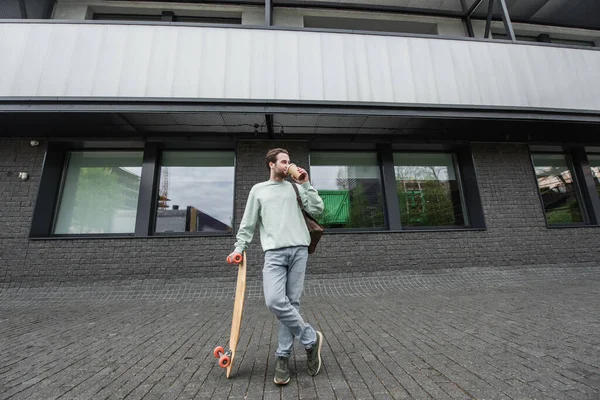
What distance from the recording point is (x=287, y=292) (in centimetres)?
214

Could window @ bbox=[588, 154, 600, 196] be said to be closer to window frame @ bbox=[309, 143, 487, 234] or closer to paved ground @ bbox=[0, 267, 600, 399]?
window frame @ bbox=[309, 143, 487, 234]

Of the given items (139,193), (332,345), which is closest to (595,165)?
(332,345)

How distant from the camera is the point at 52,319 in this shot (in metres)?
3.94

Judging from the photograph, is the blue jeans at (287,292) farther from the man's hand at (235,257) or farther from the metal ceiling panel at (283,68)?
the metal ceiling panel at (283,68)

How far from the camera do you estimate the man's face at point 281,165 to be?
216cm

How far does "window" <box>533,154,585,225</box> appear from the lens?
23.8ft

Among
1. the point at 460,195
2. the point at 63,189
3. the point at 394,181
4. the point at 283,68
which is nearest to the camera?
the point at 283,68

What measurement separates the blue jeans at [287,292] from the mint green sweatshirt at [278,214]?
0.27 feet

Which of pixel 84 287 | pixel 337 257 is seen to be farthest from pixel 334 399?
pixel 84 287

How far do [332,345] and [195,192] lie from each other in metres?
5.35

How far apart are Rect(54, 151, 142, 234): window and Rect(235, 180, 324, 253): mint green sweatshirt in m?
5.51

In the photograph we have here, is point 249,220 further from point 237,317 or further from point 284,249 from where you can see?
point 237,317

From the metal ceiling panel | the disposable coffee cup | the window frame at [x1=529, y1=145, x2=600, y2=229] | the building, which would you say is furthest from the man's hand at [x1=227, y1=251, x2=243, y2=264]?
the window frame at [x1=529, y1=145, x2=600, y2=229]

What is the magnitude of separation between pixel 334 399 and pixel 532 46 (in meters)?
8.33
